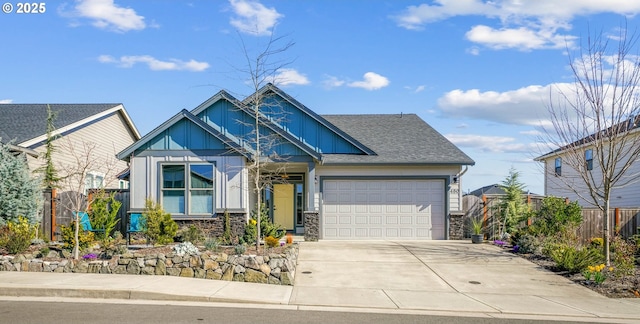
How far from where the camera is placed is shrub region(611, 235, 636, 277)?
12.9 meters

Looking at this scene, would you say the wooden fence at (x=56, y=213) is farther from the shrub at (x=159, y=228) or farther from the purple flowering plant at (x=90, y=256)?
the purple flowering plant at (x=90, y=256)

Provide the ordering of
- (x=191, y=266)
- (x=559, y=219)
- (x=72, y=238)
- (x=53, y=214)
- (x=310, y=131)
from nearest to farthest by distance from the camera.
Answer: (x=191, y=266), (x=72, y=238), (x=559, y=219), (x=53, y=214), (x=310, y=131)

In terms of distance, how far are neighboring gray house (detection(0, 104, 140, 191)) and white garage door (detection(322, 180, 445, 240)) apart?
25.6 ft

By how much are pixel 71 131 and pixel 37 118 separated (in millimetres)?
1485

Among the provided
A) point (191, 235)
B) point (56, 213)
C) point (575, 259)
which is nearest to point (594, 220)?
point (575, 259)

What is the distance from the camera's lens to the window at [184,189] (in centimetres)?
1728

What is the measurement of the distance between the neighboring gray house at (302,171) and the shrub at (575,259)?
580 centimetres

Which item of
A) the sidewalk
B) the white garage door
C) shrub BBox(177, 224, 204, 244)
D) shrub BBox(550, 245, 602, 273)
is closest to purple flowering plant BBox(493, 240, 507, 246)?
the white garage door

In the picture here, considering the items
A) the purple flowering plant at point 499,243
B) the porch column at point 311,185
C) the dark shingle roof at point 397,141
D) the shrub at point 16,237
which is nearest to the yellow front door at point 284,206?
the dark shingle roof at point 397,141

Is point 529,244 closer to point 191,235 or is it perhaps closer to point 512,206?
point 512,206

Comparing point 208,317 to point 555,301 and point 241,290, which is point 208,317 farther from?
point 555,301

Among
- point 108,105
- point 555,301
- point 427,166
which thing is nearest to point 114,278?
point 555,301

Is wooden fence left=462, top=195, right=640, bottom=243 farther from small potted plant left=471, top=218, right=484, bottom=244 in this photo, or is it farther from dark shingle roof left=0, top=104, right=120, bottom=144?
dark shingle roof left=0, top=104, right=120, bottom=144

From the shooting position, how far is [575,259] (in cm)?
1326
